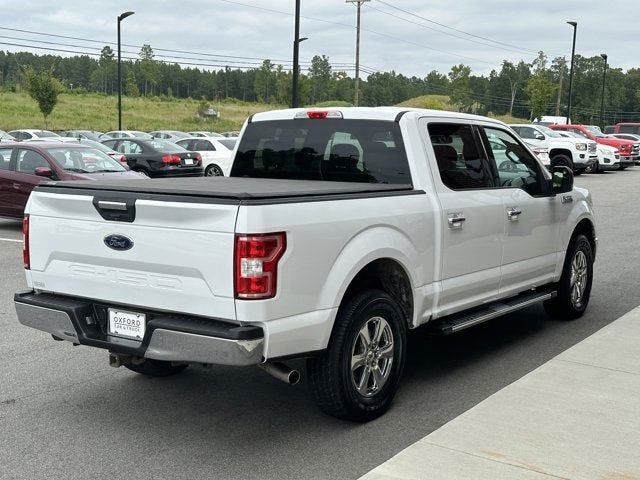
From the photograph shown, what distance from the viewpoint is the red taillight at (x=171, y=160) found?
70.1ft

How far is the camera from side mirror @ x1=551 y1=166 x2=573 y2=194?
680 centimetres

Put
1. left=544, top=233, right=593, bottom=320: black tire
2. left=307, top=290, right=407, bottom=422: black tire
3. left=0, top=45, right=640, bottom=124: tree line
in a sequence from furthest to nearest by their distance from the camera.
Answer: left=0, top=45, right=640, bottom=124: tree line → left=544, top=233, right=593, bottom=320: black tire → left=307, top=290, right=407, bottom=422: black tire

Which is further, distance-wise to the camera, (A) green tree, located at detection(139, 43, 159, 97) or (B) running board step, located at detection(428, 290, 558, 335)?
(A) green tree, located at detection(139, 43, 159, 97)

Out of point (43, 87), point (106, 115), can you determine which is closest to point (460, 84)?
point (106, 115)

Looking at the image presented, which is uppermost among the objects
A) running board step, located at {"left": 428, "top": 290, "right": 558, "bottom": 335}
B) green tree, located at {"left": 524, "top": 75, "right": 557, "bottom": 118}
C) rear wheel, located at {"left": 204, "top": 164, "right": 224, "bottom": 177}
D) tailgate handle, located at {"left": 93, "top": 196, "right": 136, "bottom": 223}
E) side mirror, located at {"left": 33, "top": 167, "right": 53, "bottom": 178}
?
green tree, located at {"left": 524, "top": 75, "right": 557, "bottom": 118}

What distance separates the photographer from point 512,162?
21.6 ft

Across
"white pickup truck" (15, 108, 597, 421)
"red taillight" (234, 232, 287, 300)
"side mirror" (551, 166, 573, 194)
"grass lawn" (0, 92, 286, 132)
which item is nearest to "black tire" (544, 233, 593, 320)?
"side mirror" (551, 166, 573, 194)

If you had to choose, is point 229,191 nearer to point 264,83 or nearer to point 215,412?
point 215,412

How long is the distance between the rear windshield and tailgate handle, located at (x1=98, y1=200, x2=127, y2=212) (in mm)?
1826

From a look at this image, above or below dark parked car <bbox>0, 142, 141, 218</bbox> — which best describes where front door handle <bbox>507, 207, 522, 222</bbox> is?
above

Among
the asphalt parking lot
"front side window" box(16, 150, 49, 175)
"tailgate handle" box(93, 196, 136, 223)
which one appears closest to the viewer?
the asphalt parking lot

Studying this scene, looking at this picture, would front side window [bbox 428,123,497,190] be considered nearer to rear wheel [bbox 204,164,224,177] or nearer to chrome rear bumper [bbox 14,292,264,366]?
chrome rear bumper [bbox 14,292,264,366]

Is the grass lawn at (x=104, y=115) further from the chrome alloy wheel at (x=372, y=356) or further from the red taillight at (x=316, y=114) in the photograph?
the chrome alloy wheel at (x=372, y=356)

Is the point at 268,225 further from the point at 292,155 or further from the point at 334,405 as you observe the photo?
the point at 292,155
